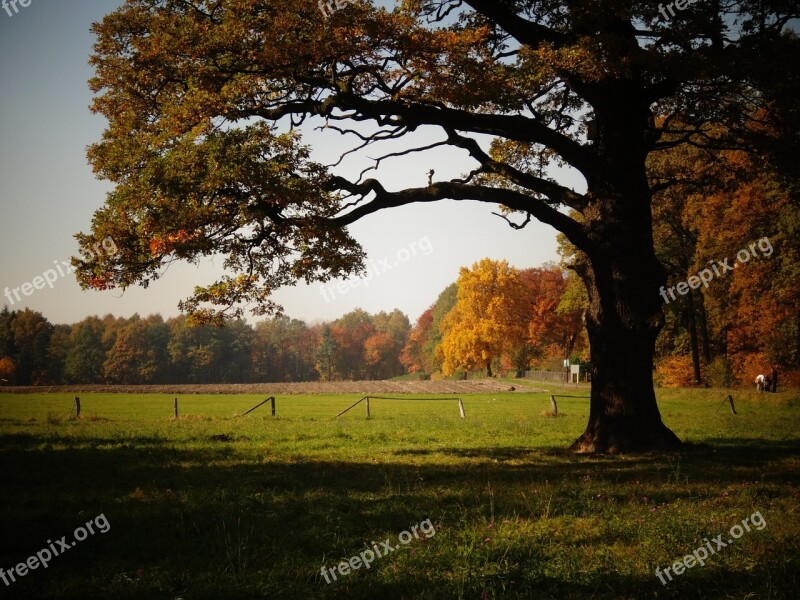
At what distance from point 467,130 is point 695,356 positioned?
34.6 m

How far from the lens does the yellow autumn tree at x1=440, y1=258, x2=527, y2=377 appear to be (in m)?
59.3

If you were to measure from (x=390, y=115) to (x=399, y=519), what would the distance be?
8724 mm

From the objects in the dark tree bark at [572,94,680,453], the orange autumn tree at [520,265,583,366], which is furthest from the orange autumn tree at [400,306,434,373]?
the dark tree bark at [572,94,680,453]

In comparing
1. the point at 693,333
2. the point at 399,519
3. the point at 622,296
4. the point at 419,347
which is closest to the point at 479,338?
the point at 693,333

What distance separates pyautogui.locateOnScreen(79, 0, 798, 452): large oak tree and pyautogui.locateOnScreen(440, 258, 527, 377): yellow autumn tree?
46.7 m

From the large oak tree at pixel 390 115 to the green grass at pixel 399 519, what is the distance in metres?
3.39

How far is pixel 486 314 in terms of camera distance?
60531 mm

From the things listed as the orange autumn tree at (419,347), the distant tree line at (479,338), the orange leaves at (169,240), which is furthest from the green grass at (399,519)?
the orange autumn tree at (419,347)

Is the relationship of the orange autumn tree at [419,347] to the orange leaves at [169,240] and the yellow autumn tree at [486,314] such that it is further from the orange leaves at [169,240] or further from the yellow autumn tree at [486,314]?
the orange leaves at [169,240]

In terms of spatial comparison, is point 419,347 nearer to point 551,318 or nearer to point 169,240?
point 551,318

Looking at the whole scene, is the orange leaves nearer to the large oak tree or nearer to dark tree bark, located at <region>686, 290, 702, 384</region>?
the large oak tree

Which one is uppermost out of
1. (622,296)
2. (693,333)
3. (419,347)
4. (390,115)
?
(390,115)

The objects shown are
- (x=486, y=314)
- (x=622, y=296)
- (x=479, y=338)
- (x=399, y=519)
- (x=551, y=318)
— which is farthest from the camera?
(x=551, y=318)

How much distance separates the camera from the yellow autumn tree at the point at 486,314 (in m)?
59.3
